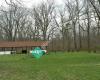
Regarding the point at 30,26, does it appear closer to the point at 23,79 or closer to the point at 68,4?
the point at 68,4

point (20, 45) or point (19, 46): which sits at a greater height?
point (20, 45)

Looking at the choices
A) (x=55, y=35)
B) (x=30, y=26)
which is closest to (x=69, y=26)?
(x=55, y=35)

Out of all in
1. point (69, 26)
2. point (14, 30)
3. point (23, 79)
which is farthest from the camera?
point (14, 30)

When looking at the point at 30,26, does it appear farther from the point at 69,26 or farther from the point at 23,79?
the point at 23,79

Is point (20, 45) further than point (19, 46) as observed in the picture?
Yes

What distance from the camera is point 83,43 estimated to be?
87812 millimetres

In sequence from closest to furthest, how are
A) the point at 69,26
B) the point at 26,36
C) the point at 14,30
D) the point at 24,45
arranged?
the point at 24,45 < the point at 69,26 < the point at 14,30 < the point at 26,36

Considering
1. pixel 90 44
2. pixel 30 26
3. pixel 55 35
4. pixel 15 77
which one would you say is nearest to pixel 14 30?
pixel 30 26

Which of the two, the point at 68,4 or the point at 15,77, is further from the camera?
the point at 68,4

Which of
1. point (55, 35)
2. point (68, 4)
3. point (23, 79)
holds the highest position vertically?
point (68, 4)

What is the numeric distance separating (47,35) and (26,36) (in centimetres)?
1080

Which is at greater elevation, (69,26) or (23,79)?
(69,26)

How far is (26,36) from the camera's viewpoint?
325 feet

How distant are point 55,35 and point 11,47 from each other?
56.0 ft
